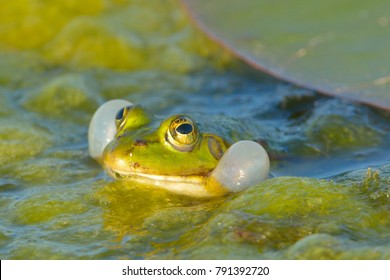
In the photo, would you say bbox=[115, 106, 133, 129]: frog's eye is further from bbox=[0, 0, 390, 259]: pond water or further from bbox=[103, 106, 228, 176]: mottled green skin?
bbox=[0, 0, 390, 259]: pond water

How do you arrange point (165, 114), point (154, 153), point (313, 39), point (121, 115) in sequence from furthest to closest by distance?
point (313, 39), point (165, 114), point (121, 115), point (154, 153)

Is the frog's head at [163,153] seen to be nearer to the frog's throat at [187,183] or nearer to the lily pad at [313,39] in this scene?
the frog's throat at [187,183]

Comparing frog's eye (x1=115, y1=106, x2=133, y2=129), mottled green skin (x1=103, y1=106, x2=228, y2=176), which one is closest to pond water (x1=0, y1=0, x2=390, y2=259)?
mottled green skin (x1=103, y1=106, x2=228, y2=176)

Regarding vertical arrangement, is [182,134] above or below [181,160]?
above

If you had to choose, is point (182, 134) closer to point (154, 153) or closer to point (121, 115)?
point (154, 153)

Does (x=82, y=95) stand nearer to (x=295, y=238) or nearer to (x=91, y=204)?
(x=91, y=204)

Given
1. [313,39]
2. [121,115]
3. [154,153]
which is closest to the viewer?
[154,153]

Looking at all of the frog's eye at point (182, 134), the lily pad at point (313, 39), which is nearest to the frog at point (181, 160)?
the frog's eye at point (182, 134)

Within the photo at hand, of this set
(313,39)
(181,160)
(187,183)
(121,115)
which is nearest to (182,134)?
(181,160)
